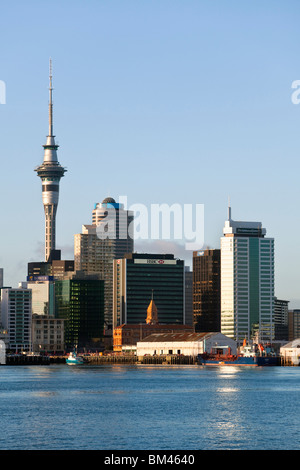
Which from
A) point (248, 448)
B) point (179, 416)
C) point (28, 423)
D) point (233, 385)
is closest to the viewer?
point (248, 448)

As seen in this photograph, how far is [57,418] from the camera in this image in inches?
4215

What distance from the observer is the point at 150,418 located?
10650cm

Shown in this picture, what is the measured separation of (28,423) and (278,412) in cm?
2948

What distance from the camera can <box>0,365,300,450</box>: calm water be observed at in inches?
3418

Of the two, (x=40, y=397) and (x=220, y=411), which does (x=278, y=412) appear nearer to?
(x=220, y=411)

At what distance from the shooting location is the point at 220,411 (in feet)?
383

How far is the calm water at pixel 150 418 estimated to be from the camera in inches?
3418

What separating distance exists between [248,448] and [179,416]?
26198mm
